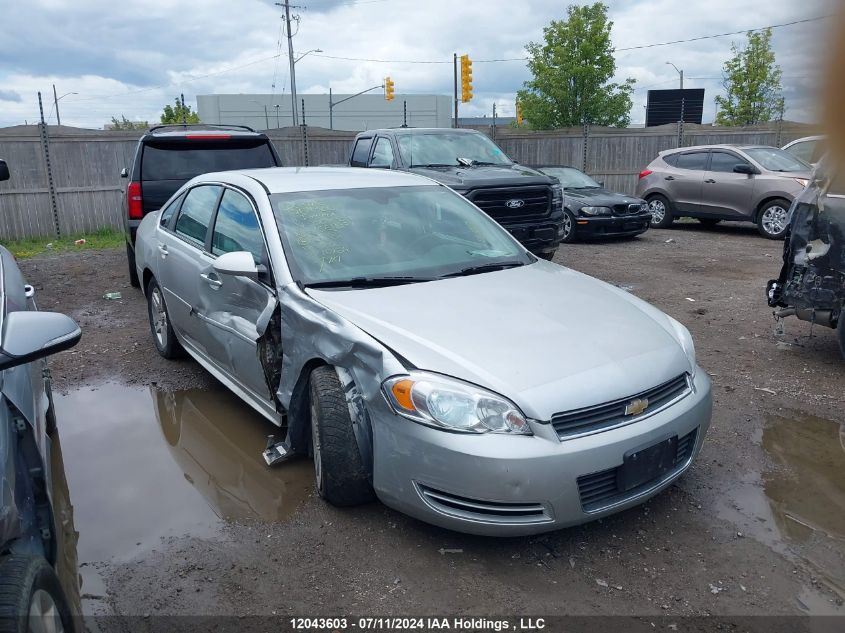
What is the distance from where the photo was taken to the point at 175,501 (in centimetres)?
386

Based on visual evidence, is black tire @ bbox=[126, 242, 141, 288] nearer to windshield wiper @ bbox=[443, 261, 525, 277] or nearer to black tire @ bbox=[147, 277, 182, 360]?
black tire @ bbox=[147, 277, 182, 360]

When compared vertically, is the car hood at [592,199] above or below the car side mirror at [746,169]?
below

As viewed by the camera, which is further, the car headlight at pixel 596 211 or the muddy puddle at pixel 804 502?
the car headlight at pixel 596 211

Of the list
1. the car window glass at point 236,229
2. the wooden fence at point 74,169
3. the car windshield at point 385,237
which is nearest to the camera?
the car windshield at point 385,237

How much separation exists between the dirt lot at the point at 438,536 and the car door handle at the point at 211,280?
3.09ft

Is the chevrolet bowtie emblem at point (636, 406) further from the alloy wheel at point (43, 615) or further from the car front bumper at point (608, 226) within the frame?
the car front bumper at point (608, 226)

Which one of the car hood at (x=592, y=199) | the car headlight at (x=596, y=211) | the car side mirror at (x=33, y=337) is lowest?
the car headlight at (x=596, y=211)

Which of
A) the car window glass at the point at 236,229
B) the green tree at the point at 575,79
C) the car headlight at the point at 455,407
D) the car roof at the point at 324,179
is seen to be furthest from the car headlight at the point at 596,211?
the green tree at the point at 575,79

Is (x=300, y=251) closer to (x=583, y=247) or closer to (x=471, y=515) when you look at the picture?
(x=471, y=515)

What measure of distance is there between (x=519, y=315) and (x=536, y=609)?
55.7 inches

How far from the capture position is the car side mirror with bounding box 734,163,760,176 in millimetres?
12584

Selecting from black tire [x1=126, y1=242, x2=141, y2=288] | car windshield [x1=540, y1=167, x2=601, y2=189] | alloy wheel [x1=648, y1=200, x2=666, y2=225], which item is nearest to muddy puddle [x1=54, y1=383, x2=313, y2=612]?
black tire [x1=126, y1=242, x2=141, y2=288]

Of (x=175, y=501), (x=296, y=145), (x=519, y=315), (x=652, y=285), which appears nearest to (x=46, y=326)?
(x=175, y=501)

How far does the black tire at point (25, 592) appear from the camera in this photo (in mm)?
1878
